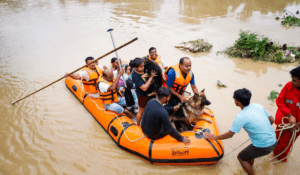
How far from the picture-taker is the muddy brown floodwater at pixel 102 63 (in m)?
3.28

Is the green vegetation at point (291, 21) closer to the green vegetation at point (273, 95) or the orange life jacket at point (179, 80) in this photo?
the green vegetation at point (273, 95)

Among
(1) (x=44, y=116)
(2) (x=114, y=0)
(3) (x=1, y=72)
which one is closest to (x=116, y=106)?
(1) (x=44, y=116)

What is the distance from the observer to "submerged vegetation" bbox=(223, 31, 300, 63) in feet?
20.9

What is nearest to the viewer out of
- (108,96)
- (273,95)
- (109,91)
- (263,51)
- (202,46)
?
(109,91)

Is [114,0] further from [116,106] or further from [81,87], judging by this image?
[116,106]

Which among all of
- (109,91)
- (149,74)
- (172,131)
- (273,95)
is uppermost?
(149,74)

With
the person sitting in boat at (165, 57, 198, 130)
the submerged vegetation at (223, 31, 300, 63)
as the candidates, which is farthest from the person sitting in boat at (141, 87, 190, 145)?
the submerged vegetation at (223, 31, 300, 63)

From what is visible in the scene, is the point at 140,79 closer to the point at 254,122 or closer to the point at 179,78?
the point at 179,78

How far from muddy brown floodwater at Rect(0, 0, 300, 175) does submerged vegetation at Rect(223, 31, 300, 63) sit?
32 centimetres

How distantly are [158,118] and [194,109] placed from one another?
3.06 feet

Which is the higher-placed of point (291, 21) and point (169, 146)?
point (291, 21)

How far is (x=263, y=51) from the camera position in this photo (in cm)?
657

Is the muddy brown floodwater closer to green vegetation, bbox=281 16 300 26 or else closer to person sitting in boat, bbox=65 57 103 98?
green vegetation, bbox=281 16 300 26

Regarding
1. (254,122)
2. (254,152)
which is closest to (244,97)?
(254,122)
